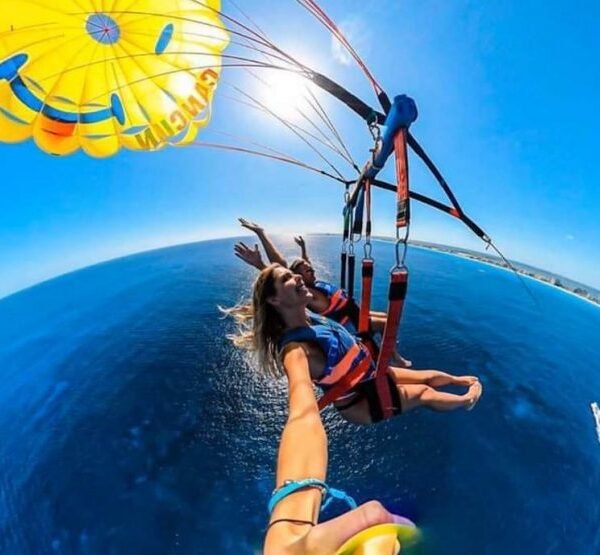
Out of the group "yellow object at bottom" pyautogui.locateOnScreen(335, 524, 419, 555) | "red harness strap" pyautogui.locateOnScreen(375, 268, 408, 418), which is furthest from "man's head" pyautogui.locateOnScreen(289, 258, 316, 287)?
"yellow object at bottom" pyautogui.locateOnScreen(335, 524, 419, 555)

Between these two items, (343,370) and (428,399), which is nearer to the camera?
(343,370)

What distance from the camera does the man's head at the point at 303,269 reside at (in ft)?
17.1

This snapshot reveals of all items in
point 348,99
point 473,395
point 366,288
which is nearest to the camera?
point 348,99

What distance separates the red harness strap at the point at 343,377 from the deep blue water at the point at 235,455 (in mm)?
5272

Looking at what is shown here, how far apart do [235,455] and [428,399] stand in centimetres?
659

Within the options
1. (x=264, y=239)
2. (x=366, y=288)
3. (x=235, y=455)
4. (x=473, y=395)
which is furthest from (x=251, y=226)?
(x=235, y=455)

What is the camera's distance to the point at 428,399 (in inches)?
140

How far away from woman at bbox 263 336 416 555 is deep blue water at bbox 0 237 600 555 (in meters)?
6.55

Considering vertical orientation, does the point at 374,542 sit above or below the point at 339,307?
above

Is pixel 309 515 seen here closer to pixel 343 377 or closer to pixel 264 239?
pixel 343 377

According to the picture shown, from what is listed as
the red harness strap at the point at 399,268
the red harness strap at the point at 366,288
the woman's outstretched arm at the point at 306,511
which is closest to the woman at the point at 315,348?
the red harness strap at the point at 366,288

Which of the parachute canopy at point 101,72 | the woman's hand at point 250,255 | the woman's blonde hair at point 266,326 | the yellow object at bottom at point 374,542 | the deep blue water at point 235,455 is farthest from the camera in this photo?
the deep blue water at point 235,455

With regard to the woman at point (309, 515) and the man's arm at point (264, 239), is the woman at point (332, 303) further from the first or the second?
the woman at point (309, 515)

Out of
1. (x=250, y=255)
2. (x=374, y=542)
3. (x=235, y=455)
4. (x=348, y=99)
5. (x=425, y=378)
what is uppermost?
(x=348, y=99)
